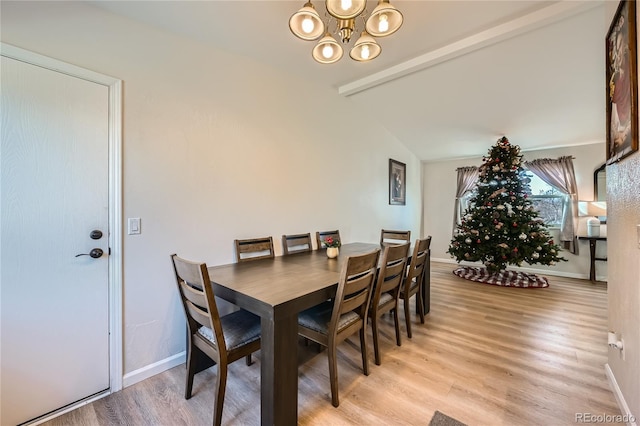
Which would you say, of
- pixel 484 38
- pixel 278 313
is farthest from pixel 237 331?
→ pixel 484 38

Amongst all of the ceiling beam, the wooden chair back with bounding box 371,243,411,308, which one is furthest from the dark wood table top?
the ceiling beam

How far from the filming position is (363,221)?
4.18m

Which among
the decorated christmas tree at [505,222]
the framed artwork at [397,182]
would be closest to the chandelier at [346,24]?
the framed artwork at [397,182]

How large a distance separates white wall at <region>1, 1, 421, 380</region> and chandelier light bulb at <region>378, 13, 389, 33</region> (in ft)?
4.41

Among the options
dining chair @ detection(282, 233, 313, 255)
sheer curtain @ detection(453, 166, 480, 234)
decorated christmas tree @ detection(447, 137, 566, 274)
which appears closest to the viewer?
dining chair @ detection(282, 233, 313, 255)

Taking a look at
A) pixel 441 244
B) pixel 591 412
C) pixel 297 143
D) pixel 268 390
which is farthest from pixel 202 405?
pixel 441 244

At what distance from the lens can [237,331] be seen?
157cm

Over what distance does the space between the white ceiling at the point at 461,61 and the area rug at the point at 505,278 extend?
2.32 metres

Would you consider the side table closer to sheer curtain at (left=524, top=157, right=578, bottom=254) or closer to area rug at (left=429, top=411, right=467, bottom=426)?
sheer curtain at (left=524, top=157, right=578, bottom=254)

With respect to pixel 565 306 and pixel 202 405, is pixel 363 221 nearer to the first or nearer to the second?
pixel 565 306

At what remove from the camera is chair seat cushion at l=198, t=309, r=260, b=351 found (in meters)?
1.49

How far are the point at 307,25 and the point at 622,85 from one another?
1842 millimetres

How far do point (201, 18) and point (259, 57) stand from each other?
0.68 m

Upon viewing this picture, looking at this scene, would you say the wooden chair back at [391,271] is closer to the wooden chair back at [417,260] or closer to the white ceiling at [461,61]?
the wooden chair back at [417,260]
